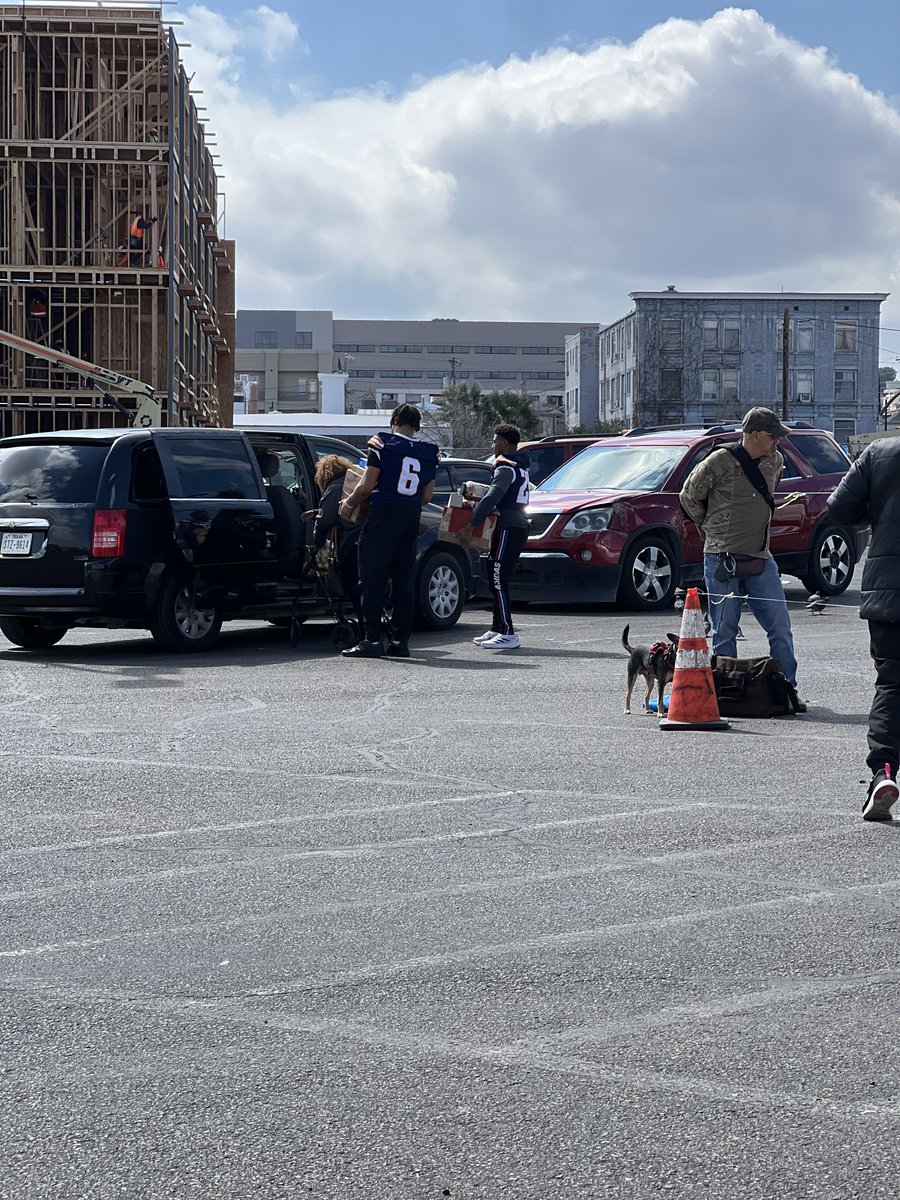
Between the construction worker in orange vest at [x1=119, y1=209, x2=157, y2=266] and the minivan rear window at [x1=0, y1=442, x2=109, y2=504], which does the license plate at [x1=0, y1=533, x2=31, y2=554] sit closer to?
the minivan rear window at [x1=0, y1=442, x2=109, y2=504]

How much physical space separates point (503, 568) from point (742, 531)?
3.50 m

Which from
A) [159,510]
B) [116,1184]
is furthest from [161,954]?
[159,510]

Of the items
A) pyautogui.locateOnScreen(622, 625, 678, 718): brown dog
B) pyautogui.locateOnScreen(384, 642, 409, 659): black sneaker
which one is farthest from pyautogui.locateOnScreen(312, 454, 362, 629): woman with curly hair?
pyautogui.locateOnScreen(622, 625, 678, 718): brown dog

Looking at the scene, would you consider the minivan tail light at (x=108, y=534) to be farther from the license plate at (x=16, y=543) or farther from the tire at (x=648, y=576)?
the tire at (x=648, y=576)

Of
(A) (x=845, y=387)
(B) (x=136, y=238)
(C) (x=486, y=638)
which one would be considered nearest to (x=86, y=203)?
(B) (x=136, y=238)

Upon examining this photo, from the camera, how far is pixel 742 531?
33.5 feet

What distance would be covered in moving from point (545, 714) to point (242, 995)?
5.63 meters

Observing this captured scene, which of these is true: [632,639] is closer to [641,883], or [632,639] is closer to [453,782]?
[453,782]

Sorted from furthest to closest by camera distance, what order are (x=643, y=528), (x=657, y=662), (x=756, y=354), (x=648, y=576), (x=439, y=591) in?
1. (x=756, y=354)
2. (x=648, y=576)
3. (x=643, y=528)
4. (x=439, y=591)
5. (x=657, y=662)

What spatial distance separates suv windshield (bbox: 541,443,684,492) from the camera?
680 inches

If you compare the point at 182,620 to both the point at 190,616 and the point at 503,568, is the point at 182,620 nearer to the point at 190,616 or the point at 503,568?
the point at 190,616

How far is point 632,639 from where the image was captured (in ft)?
47.0

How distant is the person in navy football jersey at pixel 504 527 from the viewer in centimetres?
1335

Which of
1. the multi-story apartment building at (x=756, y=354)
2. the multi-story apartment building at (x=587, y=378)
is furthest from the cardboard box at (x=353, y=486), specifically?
the multi-story apartment building at (x=587, y=378)
